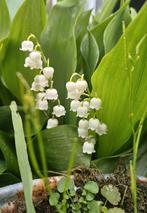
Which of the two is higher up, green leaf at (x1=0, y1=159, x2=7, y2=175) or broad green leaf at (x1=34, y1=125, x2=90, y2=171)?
broad green leaf at (x1=34, y1=125, x2=90, y2=171)

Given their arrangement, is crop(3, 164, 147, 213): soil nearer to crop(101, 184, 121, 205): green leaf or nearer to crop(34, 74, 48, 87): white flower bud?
crop(101, 184, 121, 205): green leaf

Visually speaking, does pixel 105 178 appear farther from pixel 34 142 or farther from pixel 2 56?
pixel 2 56

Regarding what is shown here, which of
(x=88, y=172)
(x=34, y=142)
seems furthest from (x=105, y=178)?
(x=34, y=142)

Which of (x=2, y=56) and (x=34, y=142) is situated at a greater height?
(x=2, y=56)

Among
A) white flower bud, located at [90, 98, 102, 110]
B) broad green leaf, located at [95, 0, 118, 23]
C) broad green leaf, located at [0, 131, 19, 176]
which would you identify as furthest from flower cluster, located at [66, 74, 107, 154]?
broad green leaf, located at [95, 0, 118, 23]

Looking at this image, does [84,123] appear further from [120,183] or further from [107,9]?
[107,9]

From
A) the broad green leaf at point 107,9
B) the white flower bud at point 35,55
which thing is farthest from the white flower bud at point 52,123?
the broad green leaf at point 107,9

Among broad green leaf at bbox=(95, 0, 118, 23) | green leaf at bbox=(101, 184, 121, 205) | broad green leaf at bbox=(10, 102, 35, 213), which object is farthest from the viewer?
broad green leaf at bbox=(95, 0, 118, 23)

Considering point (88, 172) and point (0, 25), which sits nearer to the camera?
point (88, 172)
